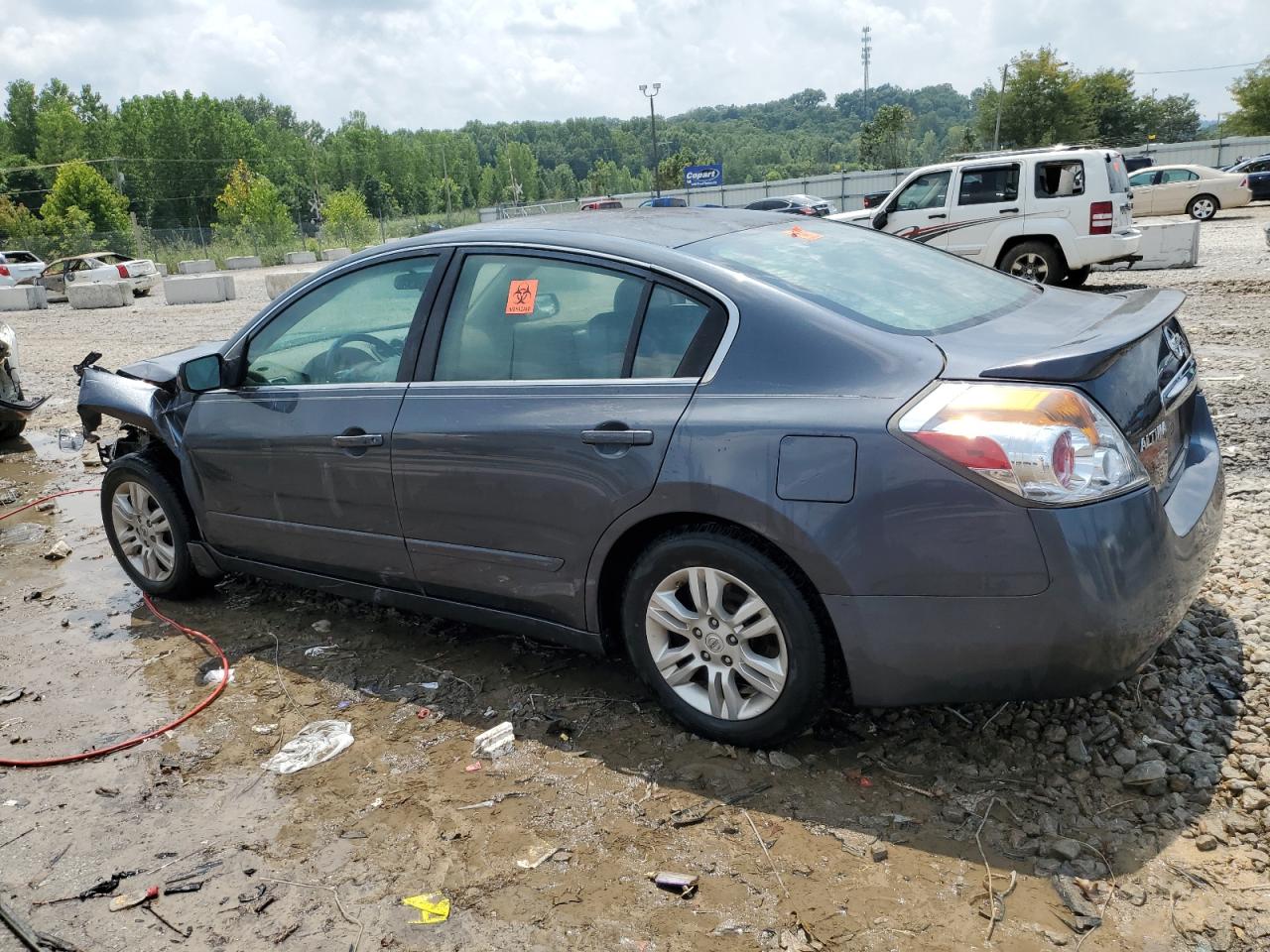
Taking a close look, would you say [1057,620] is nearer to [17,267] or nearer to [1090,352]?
[1090,352]

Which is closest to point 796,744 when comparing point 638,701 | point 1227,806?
point 638,701

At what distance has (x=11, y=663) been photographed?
445cm

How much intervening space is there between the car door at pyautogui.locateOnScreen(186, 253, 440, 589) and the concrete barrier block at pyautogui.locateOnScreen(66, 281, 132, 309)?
85.1 ft

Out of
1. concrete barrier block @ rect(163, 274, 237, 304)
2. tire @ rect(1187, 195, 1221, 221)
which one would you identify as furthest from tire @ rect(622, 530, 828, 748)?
tire @ rect(1187, 195, 1221, 221)

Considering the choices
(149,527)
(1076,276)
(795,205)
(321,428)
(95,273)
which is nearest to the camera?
(321,428)

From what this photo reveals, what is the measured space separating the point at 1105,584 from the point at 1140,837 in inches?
27.8

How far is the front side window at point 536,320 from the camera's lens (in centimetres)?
331

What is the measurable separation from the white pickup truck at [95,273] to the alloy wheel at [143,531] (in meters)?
28.7

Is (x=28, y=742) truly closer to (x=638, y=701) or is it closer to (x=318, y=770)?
(x=318, y=770)

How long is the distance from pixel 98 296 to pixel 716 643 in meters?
28.7

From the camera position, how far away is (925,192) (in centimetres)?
1485

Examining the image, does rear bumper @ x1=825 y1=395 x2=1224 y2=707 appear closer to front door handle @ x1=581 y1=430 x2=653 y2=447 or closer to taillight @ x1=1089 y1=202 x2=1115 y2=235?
front door handle @ x1=581 y1=430 x2=653 y2=447

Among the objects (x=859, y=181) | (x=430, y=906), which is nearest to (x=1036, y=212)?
(x=430, y=906)

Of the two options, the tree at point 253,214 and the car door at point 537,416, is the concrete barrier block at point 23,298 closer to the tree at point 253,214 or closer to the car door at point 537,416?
the tree at point 253,214
